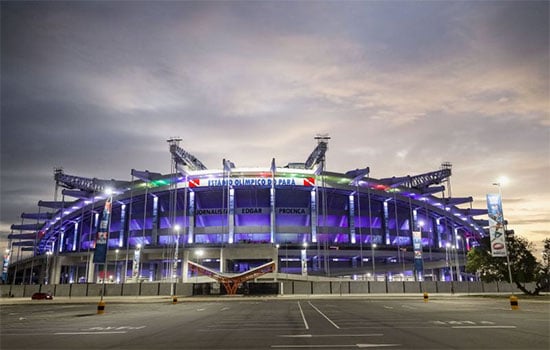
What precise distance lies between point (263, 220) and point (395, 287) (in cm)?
4295

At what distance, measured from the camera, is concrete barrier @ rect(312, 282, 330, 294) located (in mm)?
68062

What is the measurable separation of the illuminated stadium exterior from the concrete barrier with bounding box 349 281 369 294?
713 inches

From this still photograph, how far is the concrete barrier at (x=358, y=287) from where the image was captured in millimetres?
68812

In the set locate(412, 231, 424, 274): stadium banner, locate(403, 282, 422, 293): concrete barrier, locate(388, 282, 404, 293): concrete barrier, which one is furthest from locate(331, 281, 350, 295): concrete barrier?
locate(412, 231, 424, 274): stadium banner

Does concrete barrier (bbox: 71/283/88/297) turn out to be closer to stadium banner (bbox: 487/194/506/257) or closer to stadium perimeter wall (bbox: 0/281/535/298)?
stadium perimeter wall (bbox: 0/281/535/298)

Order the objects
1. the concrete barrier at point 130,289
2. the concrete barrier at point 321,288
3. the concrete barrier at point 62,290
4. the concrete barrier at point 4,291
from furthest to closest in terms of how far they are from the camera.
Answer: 1. the concrete barrier at point 4,291
2. the concrete barrier at point 62,290
3. the concrete barrier at point 321,288
4. the concrete barrier at point 130,289

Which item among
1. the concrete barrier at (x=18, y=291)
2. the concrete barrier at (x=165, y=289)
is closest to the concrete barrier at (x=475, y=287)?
the concrete barrier at (x=165, y=289)

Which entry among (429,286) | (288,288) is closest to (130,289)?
(288,288)

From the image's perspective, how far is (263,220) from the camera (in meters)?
105

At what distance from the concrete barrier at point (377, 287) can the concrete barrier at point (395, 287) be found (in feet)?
3.17

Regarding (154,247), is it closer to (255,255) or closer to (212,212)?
(212,212)

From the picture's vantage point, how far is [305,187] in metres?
99.4

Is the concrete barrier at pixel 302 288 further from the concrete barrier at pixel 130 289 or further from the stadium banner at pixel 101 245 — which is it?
the stadium banner at pixel 101 245

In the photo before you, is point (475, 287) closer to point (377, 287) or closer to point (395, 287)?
point (395, 287)
